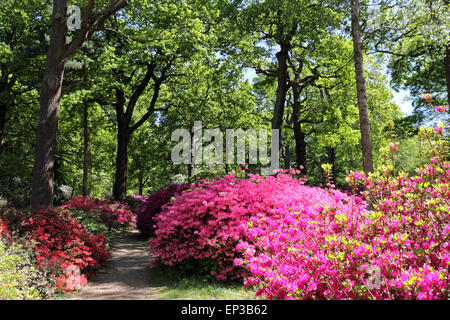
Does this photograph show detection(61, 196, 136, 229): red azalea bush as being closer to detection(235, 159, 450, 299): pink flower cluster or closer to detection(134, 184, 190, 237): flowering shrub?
detection(134, 184, 190, 237): flowering shrub

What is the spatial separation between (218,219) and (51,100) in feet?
19.7

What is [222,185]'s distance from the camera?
677 cm

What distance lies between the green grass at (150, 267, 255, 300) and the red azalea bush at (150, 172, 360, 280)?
0.77 ft

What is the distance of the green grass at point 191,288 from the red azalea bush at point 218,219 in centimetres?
24

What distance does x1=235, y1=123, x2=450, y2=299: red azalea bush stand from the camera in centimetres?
270

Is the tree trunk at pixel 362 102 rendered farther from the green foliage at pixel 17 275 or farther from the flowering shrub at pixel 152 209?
the green foliage at pixel 17 275

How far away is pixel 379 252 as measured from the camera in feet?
9.74

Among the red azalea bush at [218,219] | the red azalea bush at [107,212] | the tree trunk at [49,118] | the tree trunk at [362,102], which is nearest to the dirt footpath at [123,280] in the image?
the red azalea bush at [218,219]

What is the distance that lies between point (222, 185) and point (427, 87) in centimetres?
1906

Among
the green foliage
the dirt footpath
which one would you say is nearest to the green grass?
the dirt footpath

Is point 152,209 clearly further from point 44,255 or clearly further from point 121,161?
point 44,255

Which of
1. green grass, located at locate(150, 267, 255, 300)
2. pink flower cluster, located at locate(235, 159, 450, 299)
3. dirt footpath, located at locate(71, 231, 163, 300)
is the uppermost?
pink flower cluster, located at locate(235, 159, 450, 299)

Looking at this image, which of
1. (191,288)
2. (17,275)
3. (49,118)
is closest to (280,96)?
(49,118)

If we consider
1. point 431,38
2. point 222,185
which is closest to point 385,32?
point 431,38
